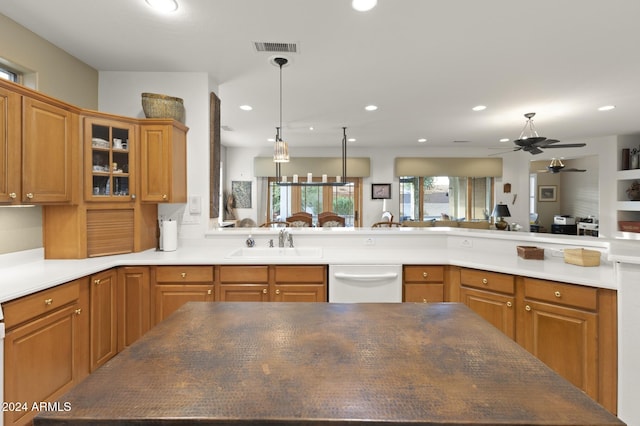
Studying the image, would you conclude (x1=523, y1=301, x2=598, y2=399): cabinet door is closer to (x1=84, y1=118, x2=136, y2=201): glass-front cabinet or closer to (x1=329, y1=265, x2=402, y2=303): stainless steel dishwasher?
(x1=329, y1=265, x2=402, y2=303): stainless steel dishwasher

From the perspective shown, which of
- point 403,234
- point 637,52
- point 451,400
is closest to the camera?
point 451,400

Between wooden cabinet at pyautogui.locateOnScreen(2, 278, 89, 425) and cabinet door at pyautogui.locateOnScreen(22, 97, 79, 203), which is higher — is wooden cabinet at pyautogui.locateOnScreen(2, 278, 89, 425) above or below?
below

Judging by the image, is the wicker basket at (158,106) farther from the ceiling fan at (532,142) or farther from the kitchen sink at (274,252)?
the ceiling fan at (532,142)

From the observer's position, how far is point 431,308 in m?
1.20

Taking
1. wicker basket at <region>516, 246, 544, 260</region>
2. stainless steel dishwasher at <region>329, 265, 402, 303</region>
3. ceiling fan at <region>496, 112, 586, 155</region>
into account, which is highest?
ceiling fan at <region>496, 112, 586, 155</region>

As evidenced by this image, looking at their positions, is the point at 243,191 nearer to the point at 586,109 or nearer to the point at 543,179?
the point at 586,109

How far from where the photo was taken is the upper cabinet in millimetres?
1822

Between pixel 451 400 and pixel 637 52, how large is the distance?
145 inches

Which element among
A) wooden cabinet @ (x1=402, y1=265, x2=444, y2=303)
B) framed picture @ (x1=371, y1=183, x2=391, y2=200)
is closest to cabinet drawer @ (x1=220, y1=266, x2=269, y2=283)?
wooden cabinet @ (x1=402, y1=265, x2=444, y2=303)

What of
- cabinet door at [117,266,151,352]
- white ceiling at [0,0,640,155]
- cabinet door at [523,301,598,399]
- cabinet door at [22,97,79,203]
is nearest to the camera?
cabinet door at [523,301,598,399]

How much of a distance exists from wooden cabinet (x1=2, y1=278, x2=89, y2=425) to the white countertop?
0.34 feet

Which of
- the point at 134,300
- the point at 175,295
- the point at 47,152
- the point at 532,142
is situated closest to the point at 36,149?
the point at 47,152

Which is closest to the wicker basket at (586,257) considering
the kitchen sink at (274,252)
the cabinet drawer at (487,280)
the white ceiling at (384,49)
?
the cabinet drawer at (487,280)

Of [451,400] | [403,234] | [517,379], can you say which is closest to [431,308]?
[517,379]
